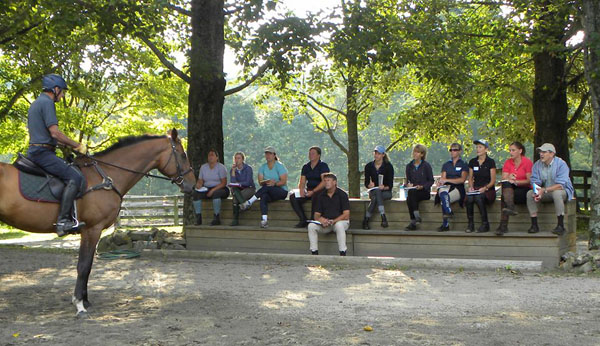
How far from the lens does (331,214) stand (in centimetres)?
1169

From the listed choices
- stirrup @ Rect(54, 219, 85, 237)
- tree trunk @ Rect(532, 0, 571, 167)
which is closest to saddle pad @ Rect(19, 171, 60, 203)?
stirrup @ Rect(54, 219, 85, 237)

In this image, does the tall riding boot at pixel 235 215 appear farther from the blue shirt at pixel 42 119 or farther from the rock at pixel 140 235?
the blue shirt at pixel 42 119

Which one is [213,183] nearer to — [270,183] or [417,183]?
[270,183]

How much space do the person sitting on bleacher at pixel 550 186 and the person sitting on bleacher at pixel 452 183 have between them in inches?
44.9

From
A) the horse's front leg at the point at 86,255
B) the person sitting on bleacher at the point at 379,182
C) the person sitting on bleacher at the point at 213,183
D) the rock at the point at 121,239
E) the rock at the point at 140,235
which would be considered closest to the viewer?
the horse's front leg at the point at 86,255

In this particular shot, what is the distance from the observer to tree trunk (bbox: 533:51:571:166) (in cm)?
1789

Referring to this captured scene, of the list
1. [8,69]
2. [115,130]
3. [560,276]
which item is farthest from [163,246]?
[115,130]

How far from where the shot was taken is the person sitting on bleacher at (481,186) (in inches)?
434

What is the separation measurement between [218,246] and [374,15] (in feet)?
19.8

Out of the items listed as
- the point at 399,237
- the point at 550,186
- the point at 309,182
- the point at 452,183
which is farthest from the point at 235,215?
the point at 550,186

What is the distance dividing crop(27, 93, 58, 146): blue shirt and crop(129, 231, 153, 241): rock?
624cm

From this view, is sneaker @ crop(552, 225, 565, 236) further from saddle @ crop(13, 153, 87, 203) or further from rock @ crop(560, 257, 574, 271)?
saddle @ crop(13, 153, 87, 203)

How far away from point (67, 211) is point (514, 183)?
6.94 metres

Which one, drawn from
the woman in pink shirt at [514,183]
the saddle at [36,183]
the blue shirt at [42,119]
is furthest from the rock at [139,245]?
the woman in pink shirt at [514,183]
